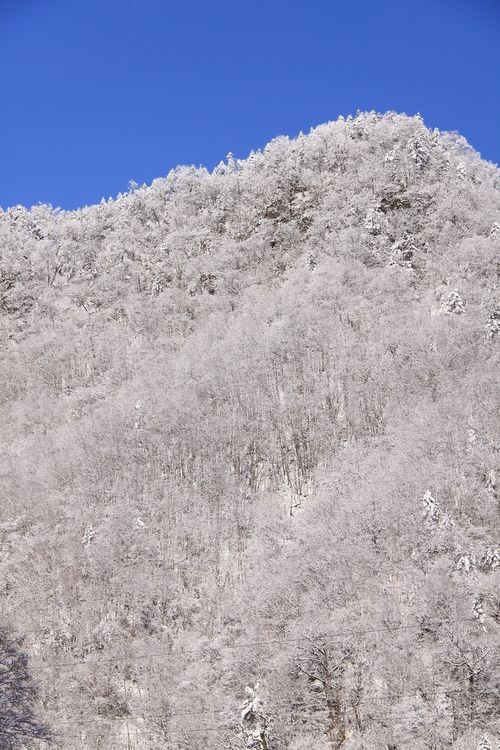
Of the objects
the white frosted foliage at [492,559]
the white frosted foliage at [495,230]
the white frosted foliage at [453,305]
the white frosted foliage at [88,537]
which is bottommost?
the white frosted foliage at [492,559]

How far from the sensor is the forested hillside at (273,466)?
29.0m

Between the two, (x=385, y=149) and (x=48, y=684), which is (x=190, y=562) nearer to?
(x=48, y=684)

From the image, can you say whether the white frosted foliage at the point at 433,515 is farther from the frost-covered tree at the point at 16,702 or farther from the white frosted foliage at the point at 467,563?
the frost-covered tree at the point at 16,702

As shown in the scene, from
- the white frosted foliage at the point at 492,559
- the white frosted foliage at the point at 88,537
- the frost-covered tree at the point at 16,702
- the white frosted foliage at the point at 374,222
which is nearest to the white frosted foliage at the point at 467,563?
the white frosted foliage at the point at 492,559

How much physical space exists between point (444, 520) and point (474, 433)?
6.82 metres

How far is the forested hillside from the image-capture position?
29047 millimetres

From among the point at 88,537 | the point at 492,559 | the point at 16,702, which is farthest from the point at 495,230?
the point at 16,702

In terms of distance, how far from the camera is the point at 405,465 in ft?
121

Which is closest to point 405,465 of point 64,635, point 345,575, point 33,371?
point 345,575

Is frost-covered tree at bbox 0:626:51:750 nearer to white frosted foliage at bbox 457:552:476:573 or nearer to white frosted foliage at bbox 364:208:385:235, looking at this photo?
white frosted foliage at bbox 457:552:476:573

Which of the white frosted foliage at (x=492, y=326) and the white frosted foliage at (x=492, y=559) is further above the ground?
the white frosted foliage at (x=492, y=326)

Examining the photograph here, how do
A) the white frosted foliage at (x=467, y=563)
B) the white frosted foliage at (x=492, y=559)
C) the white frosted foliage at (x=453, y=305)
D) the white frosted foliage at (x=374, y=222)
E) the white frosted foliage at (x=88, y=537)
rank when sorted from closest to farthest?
1. the white frosted foliage at (x=467, y=563)
2. the white frosted foliage at (x=492, y=559)
3. the white frosted foliage at (x=88, y=537)
4. the white frosted foliage at (x=453, y=305)
5. the white frosted foliage at (x=374, y=222)

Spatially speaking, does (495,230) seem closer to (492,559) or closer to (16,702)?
(492,559)

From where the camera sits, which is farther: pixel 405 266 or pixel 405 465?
pixel 405 266
